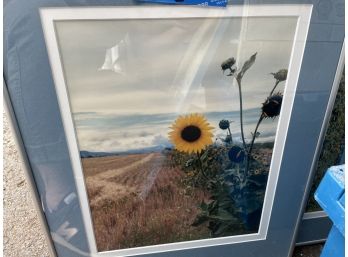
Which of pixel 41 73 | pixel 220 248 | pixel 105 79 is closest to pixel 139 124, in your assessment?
pixel 105 79

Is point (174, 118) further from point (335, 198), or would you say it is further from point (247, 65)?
point (335, 198)

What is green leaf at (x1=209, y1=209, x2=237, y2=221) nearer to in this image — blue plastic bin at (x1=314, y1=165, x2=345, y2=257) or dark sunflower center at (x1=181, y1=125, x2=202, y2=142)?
dark sunflower center at (x1=181, y1=125, x2=202, y2=142)

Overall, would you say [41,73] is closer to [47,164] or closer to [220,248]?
[47,164]

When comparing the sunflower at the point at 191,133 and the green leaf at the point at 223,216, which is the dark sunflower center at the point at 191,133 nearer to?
the sunflower at the point at 191,133

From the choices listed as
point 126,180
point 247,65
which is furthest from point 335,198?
point 126,180

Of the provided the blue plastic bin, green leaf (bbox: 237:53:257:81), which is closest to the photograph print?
green leaf (bbox: 237:53:257:81)

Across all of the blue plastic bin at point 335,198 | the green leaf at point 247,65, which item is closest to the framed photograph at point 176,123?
the green leaf at point 247,65
